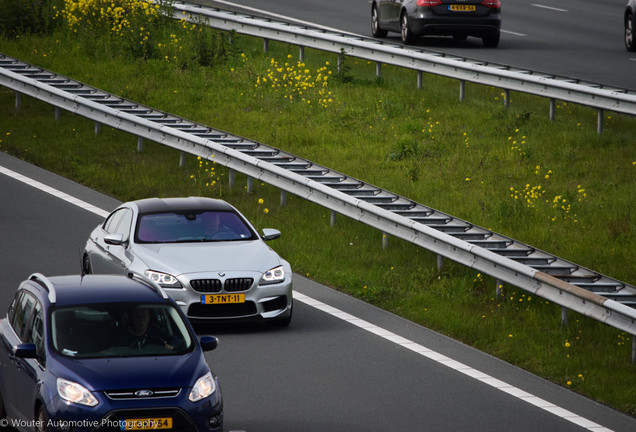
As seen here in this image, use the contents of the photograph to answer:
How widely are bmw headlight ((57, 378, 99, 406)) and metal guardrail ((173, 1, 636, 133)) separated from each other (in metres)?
13.3

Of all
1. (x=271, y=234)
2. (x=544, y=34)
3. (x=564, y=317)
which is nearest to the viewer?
(x=564, y=317)

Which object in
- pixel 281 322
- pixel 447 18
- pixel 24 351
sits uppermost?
pixel 447 18

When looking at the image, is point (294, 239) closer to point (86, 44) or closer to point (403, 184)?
point (403, 184)

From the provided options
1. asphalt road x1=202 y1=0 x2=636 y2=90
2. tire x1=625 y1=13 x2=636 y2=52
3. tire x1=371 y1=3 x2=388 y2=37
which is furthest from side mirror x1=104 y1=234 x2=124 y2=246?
tire x1=625 y1=13 x2=636 y2=52

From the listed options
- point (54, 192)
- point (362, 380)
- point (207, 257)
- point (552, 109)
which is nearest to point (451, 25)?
point (552, 109)

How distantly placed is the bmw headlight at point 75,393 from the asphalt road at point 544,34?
1748cm

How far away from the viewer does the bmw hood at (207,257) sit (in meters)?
13.6

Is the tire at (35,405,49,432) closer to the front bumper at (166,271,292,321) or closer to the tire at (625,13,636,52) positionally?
the front bumper at (166,271,292,321)

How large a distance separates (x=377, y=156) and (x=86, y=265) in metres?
7.91

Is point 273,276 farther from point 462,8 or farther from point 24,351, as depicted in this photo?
point 462,8

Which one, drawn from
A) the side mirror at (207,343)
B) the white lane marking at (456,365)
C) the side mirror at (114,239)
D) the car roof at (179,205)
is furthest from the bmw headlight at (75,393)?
the car roof at (179,205)

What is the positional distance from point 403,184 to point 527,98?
573 centimetres

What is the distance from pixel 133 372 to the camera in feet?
29.7

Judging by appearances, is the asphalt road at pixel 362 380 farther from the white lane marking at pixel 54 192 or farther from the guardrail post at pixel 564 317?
the white lane marking at pixel 54 192
